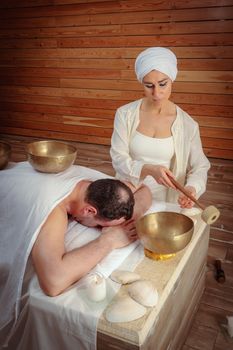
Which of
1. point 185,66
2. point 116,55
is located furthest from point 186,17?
point 116,55

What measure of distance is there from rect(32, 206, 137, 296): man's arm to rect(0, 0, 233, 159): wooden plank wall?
365 cm

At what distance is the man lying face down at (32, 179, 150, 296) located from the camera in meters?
1.39

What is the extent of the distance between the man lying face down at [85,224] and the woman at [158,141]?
1.84 feet

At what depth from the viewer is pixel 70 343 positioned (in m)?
1.34

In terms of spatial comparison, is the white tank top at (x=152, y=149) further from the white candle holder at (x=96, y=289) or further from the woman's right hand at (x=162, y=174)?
the white candle holder at (x=96, y=289)

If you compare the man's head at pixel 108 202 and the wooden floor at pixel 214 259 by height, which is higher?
the man's head at pixel 108 202

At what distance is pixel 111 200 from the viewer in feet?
5.22

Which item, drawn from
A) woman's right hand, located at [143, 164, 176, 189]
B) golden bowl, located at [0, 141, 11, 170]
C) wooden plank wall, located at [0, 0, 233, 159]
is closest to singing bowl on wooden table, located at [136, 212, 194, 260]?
woman's right hand, located at [143, 164, 176, 189]

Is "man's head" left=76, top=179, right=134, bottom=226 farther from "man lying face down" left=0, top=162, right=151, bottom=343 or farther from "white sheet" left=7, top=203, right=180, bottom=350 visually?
"white sheet" left=7, top=203, right=180, bottom=350

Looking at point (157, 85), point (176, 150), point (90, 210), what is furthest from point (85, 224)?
point (157, 85)

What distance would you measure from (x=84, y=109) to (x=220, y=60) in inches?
87.6

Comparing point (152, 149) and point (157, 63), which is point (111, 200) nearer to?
point (152, 149)

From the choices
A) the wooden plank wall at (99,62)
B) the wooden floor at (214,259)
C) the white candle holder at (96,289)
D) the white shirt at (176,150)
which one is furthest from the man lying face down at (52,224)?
the wooden plank wall at (99,62)

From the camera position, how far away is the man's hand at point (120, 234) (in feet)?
5.34
